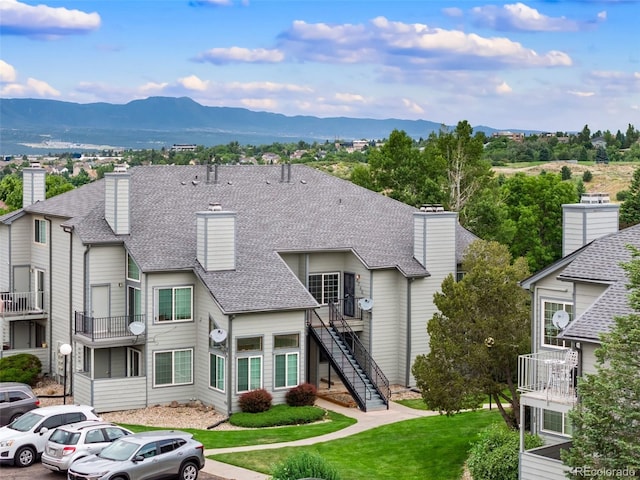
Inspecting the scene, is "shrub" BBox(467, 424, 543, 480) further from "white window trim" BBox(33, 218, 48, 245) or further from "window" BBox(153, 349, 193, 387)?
"white window trim" BBox(33, 218, 48, 245)

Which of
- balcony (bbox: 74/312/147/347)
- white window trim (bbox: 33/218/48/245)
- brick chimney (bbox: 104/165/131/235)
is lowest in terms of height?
balcony (bbox: 74/312/147/347)

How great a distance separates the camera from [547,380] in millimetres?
28359

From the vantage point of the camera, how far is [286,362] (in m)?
39.6

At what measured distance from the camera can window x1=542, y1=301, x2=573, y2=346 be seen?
30094mm

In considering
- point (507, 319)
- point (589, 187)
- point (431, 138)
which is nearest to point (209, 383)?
point (507, 319)

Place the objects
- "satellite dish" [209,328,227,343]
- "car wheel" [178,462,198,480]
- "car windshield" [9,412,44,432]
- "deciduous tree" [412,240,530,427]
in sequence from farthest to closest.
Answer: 1. "satellite dish" [209,328,227,343]
2. "car windshield" [9,412,44,432]
3. "deciduous tree" [412,240,530,427]
4. "car wheel" [178,462,198,480]

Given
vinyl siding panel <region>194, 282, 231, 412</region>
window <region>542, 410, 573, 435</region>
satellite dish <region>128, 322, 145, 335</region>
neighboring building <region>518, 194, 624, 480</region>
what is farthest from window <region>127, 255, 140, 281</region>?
window <region>542, 410, 573, 435</region>

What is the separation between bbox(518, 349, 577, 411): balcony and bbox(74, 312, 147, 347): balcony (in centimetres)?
1632

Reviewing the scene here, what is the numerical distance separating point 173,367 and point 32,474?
10788 millimetres

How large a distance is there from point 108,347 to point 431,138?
39679mm

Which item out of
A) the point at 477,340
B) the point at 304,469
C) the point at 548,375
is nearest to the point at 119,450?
the point at 304,469

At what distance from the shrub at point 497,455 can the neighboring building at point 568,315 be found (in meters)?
0.66

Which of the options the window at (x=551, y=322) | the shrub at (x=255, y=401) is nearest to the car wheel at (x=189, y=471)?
the shrub at (x=255, y=401)

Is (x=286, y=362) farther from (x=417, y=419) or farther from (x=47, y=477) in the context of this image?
(x=47, y=477)
